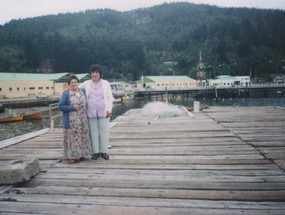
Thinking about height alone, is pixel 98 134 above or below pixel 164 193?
above

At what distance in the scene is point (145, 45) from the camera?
16250cm

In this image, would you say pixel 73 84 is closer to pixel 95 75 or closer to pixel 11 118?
pixel 95 75

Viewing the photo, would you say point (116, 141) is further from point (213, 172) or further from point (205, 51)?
point (205, 51)

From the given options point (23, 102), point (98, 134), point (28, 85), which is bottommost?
point (23, 102)

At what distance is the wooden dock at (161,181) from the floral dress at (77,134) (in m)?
0.19

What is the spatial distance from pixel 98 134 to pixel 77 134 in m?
0.38

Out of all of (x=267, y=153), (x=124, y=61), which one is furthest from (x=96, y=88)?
(x=124, y=61)

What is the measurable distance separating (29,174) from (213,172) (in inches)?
95.3

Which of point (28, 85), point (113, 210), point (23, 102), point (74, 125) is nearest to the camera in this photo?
point (113, 210)

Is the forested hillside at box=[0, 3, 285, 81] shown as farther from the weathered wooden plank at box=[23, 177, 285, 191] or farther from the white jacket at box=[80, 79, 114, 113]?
the weathered wooden plank at box=[23, 177, 285, 191]

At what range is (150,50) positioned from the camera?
16400cm

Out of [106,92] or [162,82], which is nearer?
[106,92]

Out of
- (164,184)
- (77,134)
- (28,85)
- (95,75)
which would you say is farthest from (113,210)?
A: (28,85)

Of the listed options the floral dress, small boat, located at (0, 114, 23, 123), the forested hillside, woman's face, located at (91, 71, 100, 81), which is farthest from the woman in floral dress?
the forested hillside
